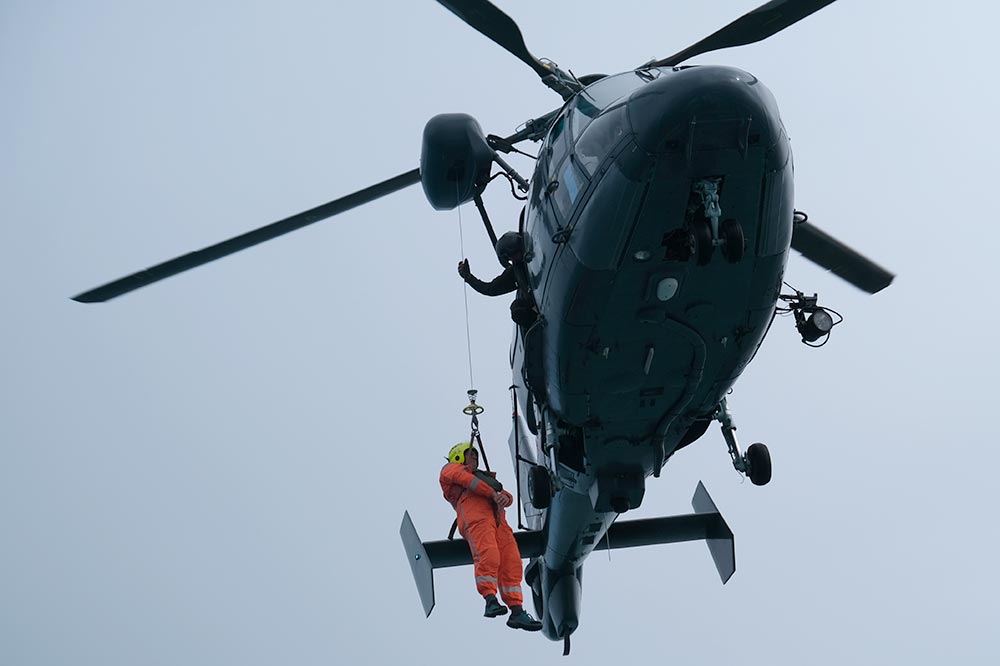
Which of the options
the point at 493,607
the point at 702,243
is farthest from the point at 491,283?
the point at 493,607

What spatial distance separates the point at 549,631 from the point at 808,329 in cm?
591

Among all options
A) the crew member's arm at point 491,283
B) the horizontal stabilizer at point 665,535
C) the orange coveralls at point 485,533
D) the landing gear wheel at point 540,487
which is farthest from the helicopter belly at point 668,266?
the horizontal stabilizer at point 665,535

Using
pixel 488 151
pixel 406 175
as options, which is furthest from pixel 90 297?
pixel 488 151

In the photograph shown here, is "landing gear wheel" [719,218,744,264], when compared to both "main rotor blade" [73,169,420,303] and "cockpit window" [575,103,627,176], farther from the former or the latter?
"main rotor blade" [73,169,420,303]

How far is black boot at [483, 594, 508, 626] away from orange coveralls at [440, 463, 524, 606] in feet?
0.19

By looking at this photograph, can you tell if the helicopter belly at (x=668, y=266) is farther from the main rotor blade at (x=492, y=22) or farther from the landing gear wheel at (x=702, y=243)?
the main rotor blade at (x=492, y=22)

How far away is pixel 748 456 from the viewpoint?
9.87 metres

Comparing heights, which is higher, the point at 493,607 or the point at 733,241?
the point at 733,241

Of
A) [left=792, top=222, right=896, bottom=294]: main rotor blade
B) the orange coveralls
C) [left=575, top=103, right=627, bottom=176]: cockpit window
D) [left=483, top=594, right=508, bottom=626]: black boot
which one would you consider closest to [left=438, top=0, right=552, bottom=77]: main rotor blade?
[left=575, top=103, right=627, bottom=176]: cockpit window

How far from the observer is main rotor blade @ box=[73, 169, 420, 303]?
996cm

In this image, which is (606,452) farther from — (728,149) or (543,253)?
(728,149)

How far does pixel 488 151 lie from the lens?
10094mm

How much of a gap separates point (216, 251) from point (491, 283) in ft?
8.32

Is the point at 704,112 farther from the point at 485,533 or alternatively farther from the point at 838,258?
the point at 485,533
